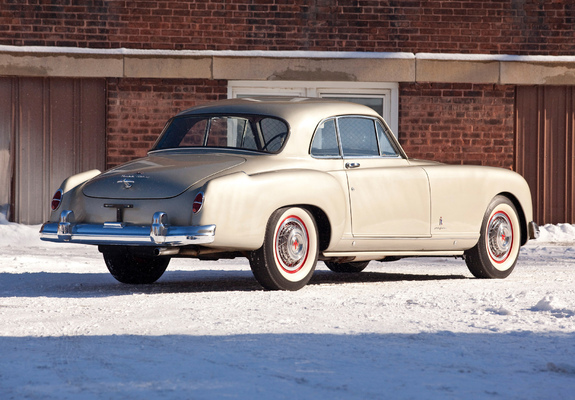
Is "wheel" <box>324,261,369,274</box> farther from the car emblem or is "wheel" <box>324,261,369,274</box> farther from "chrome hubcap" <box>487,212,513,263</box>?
the car emblem

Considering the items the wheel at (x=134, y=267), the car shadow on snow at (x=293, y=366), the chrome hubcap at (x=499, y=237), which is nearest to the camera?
the car shadow on snow at (x=293, y=366)

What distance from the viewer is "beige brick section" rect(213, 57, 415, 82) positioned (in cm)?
1550

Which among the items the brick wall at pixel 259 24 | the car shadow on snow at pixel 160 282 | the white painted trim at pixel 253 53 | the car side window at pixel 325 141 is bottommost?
Result: the car shadow on snow at pixel 160 282

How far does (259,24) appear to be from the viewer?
15.5m

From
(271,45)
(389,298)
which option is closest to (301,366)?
(389,298)

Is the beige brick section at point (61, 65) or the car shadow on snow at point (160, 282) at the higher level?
the beige brick section at point (61, 65)

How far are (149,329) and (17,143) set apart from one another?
33.7ft

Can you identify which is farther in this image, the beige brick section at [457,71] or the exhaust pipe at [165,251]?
the beige brick section at [457,71]

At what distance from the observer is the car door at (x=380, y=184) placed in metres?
8.41

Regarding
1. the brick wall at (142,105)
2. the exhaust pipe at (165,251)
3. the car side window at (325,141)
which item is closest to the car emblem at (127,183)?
the exhaust pipe at (165,251)

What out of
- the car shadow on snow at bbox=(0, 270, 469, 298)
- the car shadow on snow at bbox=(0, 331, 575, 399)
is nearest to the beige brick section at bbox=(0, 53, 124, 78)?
the car shadow on snow at bbox=(0, 270, 469, 298)

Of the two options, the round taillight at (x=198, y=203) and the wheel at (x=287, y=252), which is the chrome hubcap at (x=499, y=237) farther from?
the round taillight at (x=198, y=203)

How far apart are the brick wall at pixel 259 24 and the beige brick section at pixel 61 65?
0.21 metres

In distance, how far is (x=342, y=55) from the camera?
15562mm
